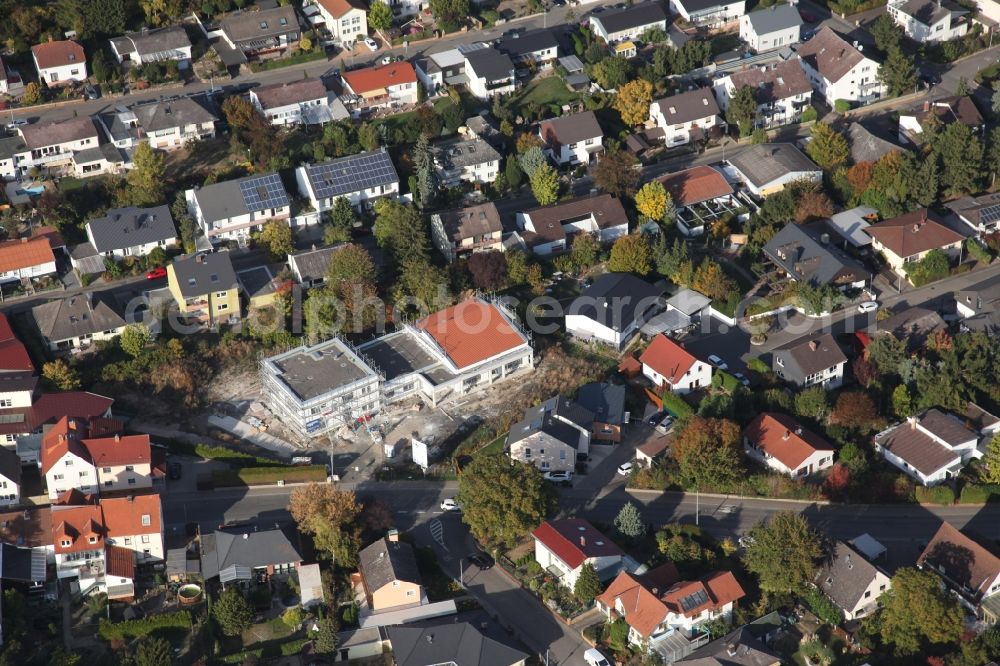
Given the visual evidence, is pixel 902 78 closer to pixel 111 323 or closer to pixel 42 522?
pixel 111 323

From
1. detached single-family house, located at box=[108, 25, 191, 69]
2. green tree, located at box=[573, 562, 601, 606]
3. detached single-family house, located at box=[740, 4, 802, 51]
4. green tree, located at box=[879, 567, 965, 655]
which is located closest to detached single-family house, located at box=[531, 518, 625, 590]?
green tree, located at box=[573, 562, 601, 606]

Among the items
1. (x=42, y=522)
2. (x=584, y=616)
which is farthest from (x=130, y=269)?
(x=584, y=616)

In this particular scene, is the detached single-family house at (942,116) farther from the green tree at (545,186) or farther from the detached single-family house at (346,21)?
the detached single-family house at (346,21)

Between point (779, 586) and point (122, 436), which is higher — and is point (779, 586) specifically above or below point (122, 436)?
below

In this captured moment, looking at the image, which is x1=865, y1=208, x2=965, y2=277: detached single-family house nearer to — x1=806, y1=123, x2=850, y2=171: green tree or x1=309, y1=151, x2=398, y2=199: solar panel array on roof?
x1=806, y1=123, x2=850, y2=171: green tree

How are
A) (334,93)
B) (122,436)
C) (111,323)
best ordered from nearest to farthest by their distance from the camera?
(122,436)
(111,323)
(334,93)
